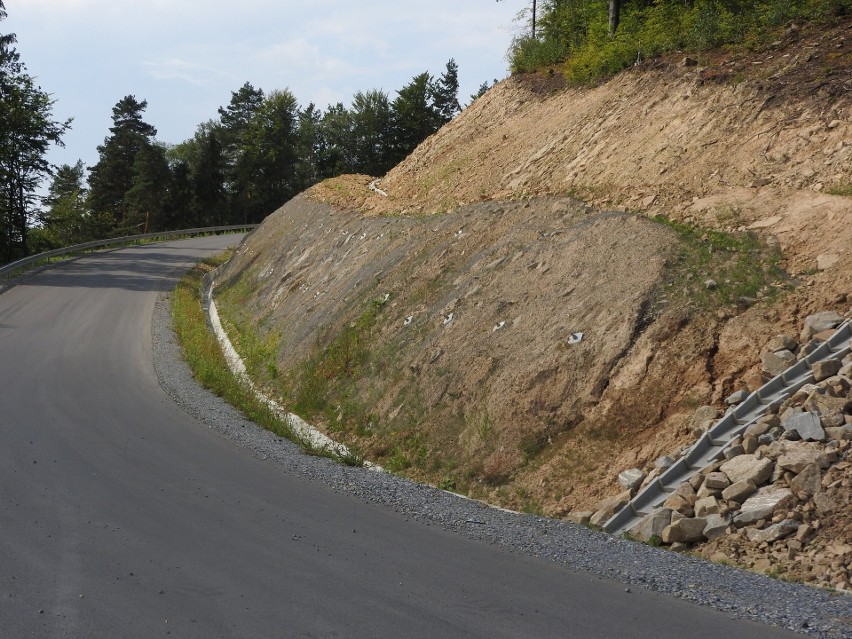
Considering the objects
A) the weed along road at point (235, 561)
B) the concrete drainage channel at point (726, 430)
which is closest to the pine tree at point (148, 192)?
the weed along road at point (235, 561)

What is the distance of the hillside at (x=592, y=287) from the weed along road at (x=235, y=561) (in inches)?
84.9

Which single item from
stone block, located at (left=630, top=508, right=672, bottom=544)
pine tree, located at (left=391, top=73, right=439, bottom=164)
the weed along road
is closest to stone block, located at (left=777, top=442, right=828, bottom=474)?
stone block, located at (left=630, top=508, right=672, bottom=544)

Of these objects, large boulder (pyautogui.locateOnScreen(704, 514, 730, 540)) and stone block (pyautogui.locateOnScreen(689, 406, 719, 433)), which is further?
stone block (pyautogui.locateOnScreen(689, 406, 719, 433))

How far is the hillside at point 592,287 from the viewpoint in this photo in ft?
34.9

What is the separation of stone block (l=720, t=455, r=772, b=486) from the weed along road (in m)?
2.07

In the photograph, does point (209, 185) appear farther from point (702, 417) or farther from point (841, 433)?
point (841, 433)

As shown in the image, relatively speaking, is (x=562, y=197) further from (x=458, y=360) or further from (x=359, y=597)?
(x=359, y=597)

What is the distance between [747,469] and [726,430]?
0.98 metres

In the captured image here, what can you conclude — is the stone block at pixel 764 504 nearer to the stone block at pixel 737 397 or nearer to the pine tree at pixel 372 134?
the stone block at pixel 737 397

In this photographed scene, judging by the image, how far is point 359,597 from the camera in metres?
6.61

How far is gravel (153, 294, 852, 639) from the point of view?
652 centimetres

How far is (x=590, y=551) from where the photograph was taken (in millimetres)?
8016

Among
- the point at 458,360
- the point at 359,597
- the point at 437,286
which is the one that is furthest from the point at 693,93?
the point at 359,597

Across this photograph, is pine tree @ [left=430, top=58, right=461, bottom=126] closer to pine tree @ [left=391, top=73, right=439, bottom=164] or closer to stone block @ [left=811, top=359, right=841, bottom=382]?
pine tree @ [left=391, top=73, right=439, bottom=164]
